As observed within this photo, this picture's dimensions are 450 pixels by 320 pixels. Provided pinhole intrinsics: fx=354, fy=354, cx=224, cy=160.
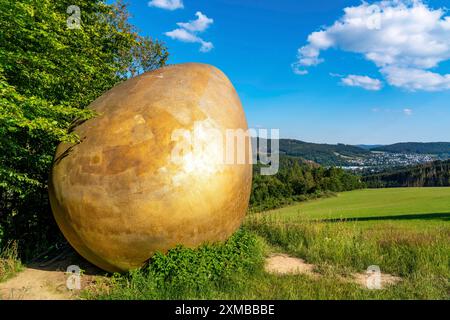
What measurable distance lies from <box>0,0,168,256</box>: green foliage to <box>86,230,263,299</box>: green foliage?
9.29 feet

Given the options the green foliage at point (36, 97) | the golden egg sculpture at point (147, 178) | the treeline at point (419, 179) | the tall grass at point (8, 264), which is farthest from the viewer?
the treeline at point (419, 179)

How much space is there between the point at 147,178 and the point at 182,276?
1805 mm

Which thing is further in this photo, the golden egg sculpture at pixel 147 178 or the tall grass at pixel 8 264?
the tall grass at pixel 8 264

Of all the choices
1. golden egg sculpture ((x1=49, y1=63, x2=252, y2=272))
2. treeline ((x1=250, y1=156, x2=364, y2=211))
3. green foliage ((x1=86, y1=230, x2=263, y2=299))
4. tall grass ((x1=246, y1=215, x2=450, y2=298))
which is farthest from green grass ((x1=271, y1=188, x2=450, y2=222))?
treeline ((x1=250, y1=156, x2=364, y2=211))

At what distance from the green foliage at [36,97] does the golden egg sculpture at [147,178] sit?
0.80m

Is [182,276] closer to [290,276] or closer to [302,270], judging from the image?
[290,276]

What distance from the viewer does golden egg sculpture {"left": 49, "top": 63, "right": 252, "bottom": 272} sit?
614 centimetres

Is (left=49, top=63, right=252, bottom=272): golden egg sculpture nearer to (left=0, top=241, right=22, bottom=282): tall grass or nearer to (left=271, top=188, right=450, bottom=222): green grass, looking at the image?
(left=0, top=241, right=22, bottom=282): tall grass

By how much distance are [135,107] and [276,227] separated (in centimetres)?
637

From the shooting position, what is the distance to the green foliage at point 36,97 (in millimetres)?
6891

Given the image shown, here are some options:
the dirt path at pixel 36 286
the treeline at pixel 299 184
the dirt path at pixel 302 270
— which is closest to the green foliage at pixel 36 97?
the dirt path at pixel 36 286

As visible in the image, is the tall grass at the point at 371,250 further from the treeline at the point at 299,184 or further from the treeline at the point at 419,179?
the treeline at the point at 419,179
